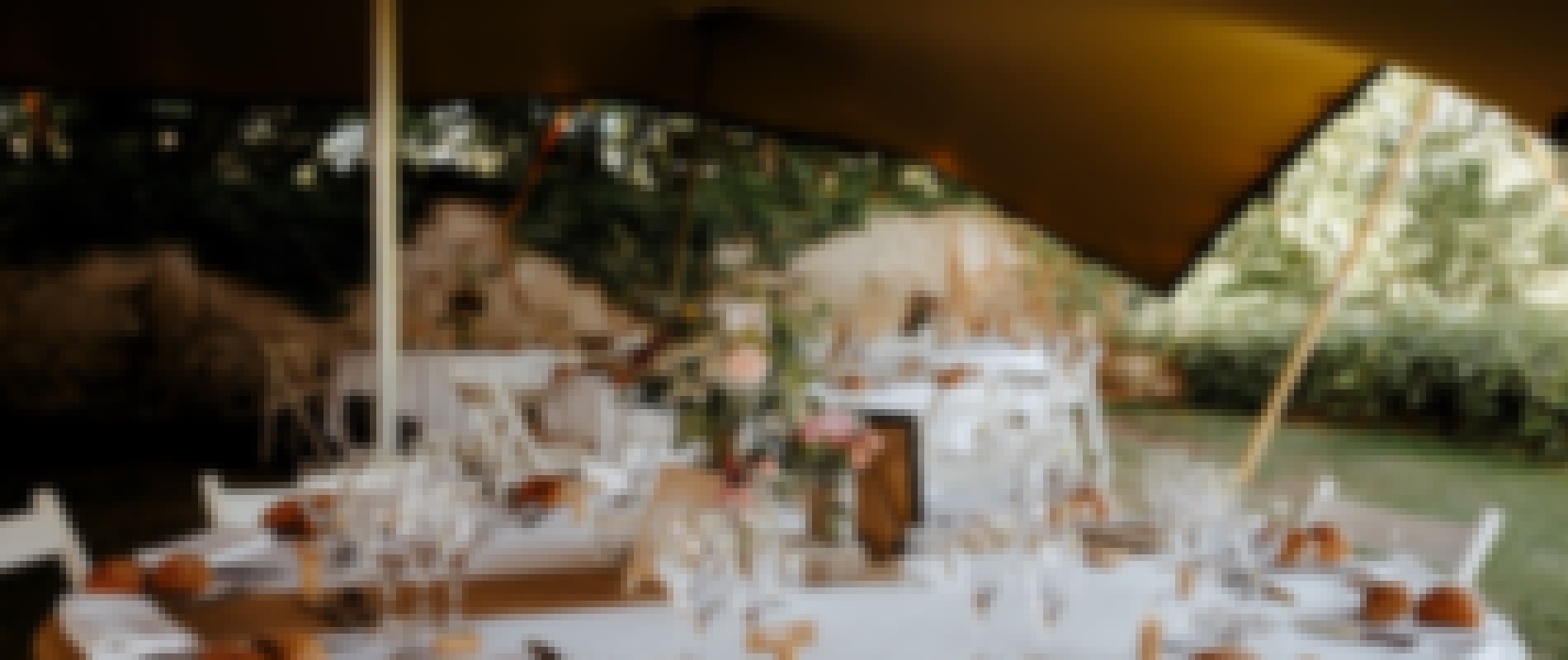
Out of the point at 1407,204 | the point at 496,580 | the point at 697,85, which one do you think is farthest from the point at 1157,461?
the point at 1407,204

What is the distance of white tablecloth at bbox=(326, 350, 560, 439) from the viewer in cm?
518

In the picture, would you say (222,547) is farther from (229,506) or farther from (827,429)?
(827,429)

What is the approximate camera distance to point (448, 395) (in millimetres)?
5285

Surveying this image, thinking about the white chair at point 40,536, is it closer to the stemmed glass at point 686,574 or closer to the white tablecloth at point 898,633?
the white tablecloth at point 898,633

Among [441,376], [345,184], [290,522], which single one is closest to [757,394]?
[290,522]

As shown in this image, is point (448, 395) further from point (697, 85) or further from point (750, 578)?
point (750, 578)

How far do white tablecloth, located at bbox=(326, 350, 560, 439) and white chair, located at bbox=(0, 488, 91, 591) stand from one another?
8.43 feet

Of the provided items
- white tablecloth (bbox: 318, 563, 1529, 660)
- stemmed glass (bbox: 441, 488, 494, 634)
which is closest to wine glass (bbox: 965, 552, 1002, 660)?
white tablecloth (bbox: 318, 563, 1529, 660)

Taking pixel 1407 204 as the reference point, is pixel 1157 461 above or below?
below

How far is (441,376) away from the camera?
5430 mm

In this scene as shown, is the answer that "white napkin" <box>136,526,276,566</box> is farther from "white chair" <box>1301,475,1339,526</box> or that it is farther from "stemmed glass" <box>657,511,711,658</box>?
"white chair" <box>1301,475,1339,526</box>

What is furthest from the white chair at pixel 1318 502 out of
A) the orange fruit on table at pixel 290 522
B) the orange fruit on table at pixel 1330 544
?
the orange fruit on table at pixel 290 522

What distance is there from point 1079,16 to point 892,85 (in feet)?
5.05

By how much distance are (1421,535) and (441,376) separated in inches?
164
